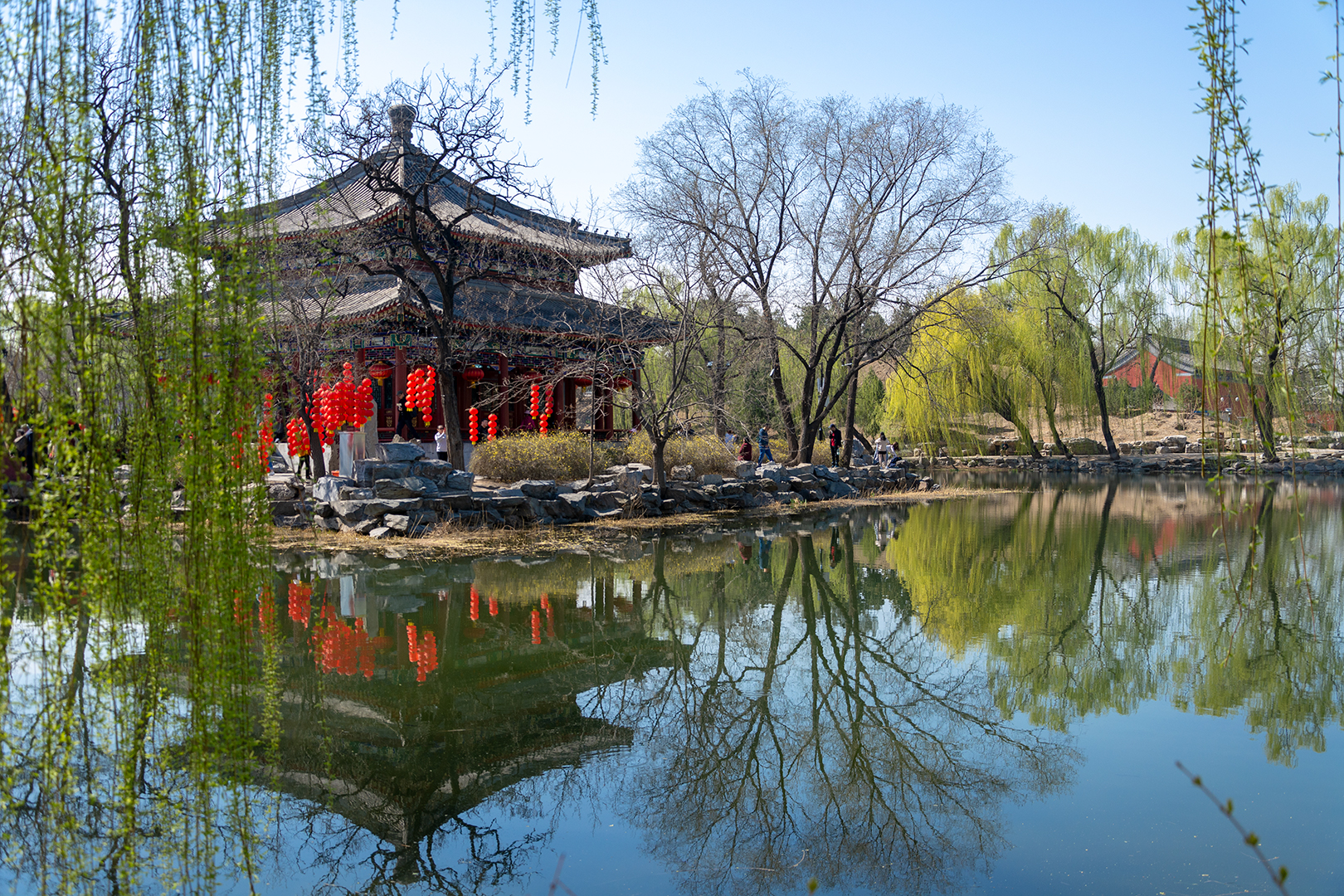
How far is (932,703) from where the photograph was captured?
433cm

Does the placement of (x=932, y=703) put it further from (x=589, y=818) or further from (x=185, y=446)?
(x=185, y=446)

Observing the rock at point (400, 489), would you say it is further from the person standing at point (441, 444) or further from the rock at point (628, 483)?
the person standing at point (441, 444)

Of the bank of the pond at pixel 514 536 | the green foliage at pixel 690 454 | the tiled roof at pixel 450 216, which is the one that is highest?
the tiled roof at pixel 450 216

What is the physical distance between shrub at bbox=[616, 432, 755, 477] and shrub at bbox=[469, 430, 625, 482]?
1.04m

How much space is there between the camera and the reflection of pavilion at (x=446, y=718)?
3.24 metres

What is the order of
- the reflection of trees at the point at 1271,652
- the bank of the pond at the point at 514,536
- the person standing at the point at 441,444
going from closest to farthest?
1. the reflection of trees at the point at 1271,652
2. the bank of the pond at the point at 514,536
3. the person standing at the point at 441,444

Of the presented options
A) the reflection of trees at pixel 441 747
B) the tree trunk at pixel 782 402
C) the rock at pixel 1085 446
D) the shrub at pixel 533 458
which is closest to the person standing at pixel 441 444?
the shrub at pixel 533 458

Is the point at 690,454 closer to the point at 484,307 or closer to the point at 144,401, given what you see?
the point at 484,307

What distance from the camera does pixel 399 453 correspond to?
1002 centimetres

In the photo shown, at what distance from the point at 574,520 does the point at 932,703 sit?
679 centimetres

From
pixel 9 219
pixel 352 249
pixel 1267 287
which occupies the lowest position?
pixel 1267 287

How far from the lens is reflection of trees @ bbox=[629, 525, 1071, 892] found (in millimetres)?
2869

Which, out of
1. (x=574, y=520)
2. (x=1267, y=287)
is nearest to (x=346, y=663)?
(x=1267, y=287)

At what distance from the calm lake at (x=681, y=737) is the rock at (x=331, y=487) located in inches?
109
